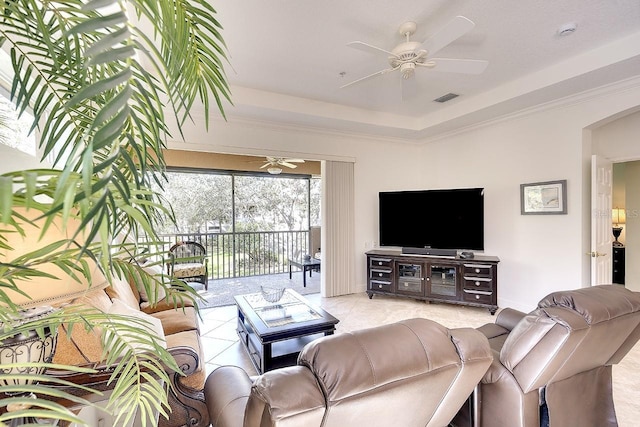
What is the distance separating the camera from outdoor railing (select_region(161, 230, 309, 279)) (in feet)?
19.7

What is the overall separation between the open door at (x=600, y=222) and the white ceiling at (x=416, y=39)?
92 cm

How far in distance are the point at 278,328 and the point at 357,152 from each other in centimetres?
327

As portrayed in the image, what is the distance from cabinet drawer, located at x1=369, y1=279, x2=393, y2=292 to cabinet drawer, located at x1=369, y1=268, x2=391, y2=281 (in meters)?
0.05

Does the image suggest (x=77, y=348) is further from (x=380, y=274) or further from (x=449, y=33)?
(x=380, y=274)

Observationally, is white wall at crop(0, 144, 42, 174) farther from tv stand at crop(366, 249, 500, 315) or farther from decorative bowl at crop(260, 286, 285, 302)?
tv stand at crop(366, 249, 500, 315)

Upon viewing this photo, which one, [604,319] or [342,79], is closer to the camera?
[604,319]

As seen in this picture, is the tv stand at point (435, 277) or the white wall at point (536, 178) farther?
the tv stand at point (435, 277)

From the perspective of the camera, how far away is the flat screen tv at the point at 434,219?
3959mm

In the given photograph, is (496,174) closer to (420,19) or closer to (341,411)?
(420,19)

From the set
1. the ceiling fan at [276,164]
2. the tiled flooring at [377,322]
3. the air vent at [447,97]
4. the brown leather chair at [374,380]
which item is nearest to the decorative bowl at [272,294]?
the tiled flooring at [377,322]

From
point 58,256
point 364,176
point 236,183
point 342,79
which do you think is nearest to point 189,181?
point 236,183

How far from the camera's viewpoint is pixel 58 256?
21.7 inches

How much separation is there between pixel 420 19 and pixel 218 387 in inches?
109

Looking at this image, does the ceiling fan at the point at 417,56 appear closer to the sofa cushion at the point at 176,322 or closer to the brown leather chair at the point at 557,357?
the brown leather chair at the point at 557,357
